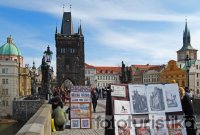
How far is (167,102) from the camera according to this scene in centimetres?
852

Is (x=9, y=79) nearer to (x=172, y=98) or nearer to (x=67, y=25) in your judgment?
(x=67, y=25)

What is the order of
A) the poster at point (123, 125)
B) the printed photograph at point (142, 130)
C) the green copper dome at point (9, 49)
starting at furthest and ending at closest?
the green copper dome at point (9, 49), the printed photograph at point (142, 130), the poster at point (123, 125)

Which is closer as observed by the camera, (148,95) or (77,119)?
(148,95)

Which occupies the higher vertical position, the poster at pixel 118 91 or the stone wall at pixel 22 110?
the poster at pixel 118 91

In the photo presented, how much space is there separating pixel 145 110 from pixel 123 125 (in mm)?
581

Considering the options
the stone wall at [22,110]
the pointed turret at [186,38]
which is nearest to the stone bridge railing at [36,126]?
the stone wall at [22,110]

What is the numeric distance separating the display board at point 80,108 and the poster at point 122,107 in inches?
299

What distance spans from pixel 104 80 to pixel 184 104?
530ft

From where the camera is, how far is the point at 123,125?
8070mm

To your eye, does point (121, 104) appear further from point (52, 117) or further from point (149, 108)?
point (52, 117)

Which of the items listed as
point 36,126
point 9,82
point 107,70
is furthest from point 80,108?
point 107,70

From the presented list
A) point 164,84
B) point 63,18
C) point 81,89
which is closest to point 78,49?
A: point 63,18

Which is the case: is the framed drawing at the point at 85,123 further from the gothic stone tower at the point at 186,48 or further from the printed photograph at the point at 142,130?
the gothic stone tower at the point at 186,48

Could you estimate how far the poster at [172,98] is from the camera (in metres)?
8.52
